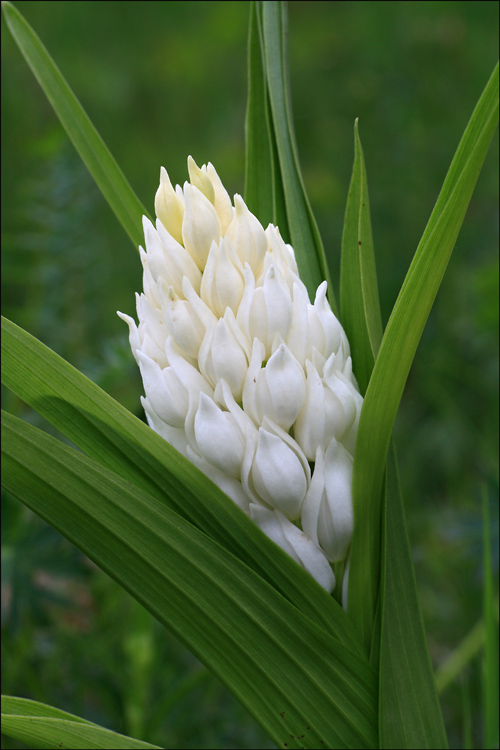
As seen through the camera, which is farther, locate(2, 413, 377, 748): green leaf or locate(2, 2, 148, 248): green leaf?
locate(2, 2, 148, 248): green leaf

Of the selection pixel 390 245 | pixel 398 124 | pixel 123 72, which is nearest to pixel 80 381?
pixel 390 245

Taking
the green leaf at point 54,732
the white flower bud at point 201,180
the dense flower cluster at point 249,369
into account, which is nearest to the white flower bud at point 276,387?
the dense flower cluster at point 249,369

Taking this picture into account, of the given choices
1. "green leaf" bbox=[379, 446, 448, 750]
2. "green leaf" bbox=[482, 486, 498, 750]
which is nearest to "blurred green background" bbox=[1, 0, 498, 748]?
"green leaf" bbox=[482, 486, 498, 750]

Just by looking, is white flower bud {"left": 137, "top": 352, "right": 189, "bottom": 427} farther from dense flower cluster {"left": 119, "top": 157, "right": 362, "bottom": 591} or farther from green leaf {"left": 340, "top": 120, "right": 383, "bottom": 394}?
green leaf {"left": 340, "top": 120, "right": 383, "bottom": 394}

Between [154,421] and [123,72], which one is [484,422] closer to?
[154,421]

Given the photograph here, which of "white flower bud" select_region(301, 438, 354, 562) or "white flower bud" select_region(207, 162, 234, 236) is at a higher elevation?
"white flower bud" select_region(207, 162, 234, 236)

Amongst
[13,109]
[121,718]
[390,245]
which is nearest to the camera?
[121,718]
